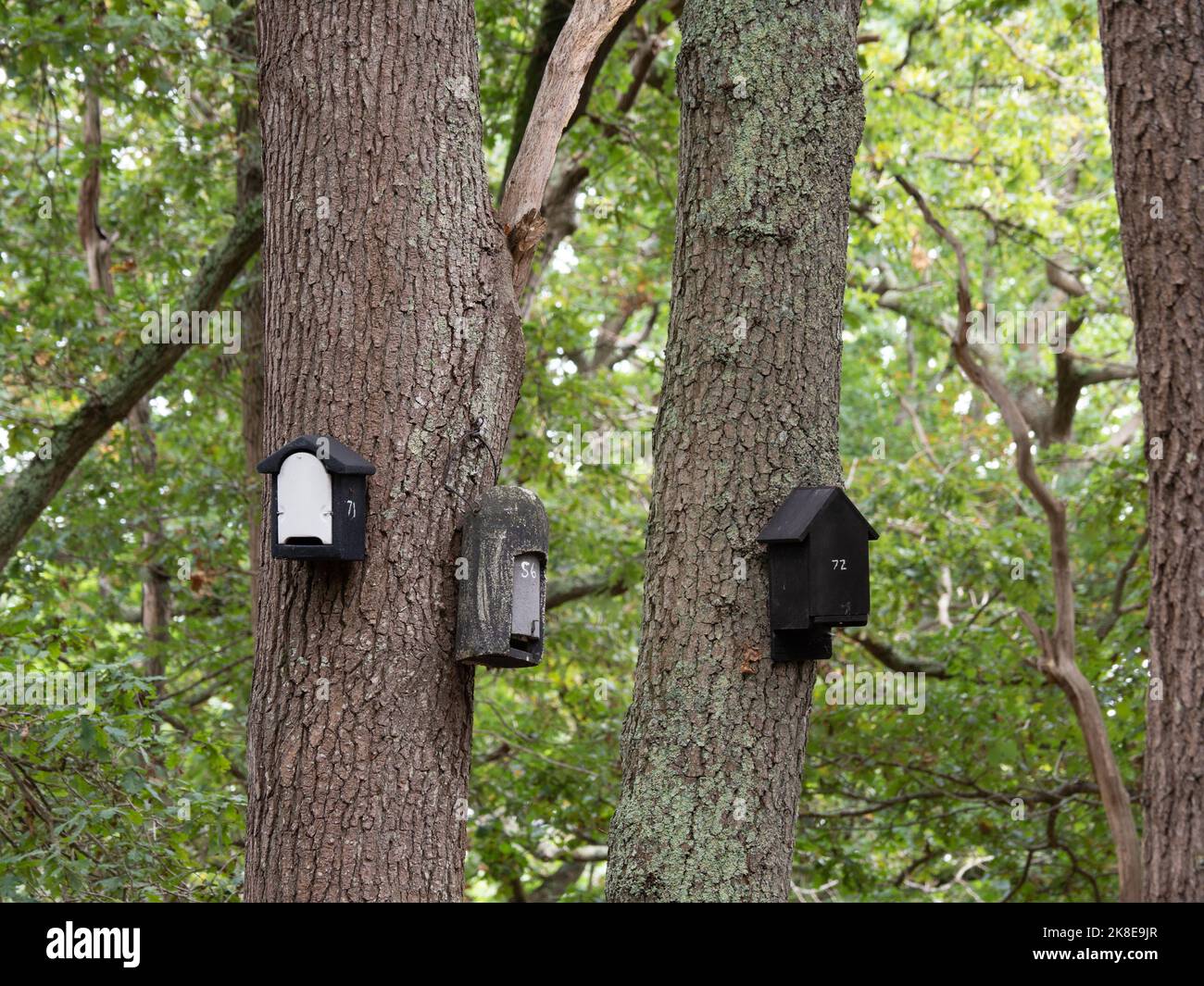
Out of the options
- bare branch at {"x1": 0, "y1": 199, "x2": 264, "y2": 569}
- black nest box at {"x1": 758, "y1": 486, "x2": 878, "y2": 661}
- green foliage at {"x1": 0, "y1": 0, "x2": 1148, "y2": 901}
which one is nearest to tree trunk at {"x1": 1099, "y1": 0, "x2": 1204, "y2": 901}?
black nest box at {"x1": 758, "y1": 486, "x2": 878, "y2": 661}

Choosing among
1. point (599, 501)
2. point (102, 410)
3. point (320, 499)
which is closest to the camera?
point (320, 499)

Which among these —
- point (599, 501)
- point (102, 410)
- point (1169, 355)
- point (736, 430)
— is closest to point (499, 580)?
point (736, 430)

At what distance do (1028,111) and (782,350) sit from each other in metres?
9.90

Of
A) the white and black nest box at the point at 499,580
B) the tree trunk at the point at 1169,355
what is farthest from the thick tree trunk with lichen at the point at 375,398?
the tree trunk at the point at 1169,355

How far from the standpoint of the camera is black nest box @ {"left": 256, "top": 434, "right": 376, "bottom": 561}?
8.63 ft

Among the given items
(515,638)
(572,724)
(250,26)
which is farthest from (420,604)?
(572,724)

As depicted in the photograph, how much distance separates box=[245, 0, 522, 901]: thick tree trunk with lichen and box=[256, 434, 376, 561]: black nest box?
5 cm

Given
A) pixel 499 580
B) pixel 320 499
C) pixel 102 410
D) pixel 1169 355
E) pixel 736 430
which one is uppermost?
pixel 102 410

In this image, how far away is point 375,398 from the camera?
9.05 feet

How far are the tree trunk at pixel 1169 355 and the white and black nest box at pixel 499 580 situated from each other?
196 centimetres

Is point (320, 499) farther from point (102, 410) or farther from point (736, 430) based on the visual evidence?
point (102, 410)

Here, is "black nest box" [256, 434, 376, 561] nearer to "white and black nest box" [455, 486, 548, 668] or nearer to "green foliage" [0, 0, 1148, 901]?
"white and black nest box" [455, 486, 548, 668]

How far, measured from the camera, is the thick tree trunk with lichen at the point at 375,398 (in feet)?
8.54

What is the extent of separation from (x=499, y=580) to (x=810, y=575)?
2.23 feet
